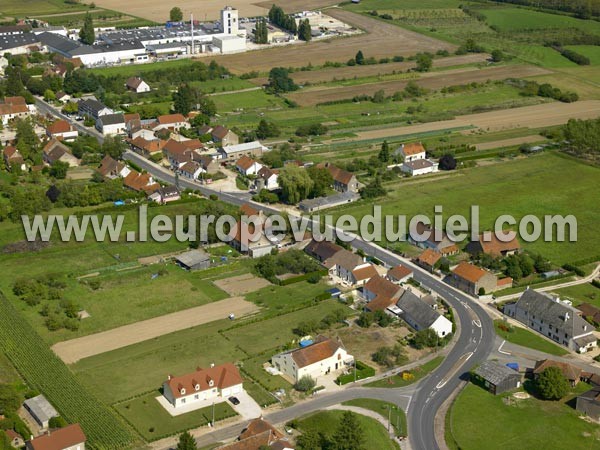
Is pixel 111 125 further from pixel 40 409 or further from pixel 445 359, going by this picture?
pixel 445 359

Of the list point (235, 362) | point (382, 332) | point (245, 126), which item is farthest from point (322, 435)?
point (245, 126)

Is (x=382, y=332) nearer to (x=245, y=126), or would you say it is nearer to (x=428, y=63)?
(x=245, y=126)

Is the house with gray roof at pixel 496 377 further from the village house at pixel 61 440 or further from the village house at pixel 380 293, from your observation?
the village house at pixel 61 440

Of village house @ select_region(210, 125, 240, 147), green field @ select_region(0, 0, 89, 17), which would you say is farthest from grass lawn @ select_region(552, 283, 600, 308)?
green field @ select_region(0, 0, 89, 17)

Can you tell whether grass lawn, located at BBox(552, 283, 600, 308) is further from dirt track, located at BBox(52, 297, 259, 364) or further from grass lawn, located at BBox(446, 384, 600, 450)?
dirt track, located at BBox(52, 297, 259, 364)

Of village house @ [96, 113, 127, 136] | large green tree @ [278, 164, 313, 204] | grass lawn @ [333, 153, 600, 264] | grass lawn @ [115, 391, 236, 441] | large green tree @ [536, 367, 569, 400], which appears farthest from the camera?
village house @ [96, 113, 127, 136]
